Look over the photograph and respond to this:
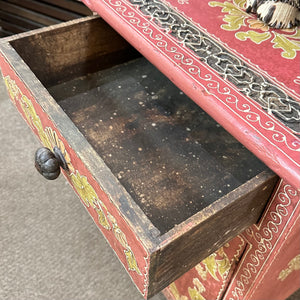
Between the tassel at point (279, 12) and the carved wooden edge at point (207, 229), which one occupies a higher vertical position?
the tassel at point (279, 12)

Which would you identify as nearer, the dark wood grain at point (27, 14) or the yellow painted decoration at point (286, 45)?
the yellow painted decoration at point (286, 45)

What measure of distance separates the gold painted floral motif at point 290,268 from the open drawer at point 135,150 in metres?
0.21

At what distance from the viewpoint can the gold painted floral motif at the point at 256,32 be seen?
2.29ft

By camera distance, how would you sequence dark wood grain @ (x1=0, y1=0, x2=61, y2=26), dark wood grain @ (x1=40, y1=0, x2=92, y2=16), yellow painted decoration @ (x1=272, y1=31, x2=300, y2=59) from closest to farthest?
1. yellow painted decoration @ (x1=272, y1=31, x2=300, y2=59)
2. dark wood grain @ (x1=40, y1=0, x2=92, y2=16)
3. dark wood grain @ (x1=0, y1=0, x2=61, y2=26)

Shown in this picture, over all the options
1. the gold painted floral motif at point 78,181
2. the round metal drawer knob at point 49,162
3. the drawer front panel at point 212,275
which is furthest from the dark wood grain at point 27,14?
the drawer front panel at point 212,275

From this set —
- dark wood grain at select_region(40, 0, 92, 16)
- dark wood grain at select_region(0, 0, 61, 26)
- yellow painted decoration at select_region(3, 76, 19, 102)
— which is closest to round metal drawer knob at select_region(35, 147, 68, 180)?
yellow painted decoration at select_region(3, 76, 19, 102)

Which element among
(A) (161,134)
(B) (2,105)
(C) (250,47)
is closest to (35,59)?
(A) (161,134)

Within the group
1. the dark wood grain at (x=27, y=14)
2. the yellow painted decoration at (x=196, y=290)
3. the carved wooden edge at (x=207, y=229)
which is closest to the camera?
the carved wooden edge at (x=207, y=229)

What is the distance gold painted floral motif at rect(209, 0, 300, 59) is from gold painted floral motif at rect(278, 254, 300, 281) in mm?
398

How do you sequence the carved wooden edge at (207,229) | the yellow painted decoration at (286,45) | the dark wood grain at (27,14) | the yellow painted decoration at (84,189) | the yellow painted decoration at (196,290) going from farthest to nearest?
the dark wood grain at (27,14), the yellow painted decoration at (196,290), the yellow painted decoration at (286,45), the yellow painted decoration at (84,189), the carved wooden edge at (207,229)

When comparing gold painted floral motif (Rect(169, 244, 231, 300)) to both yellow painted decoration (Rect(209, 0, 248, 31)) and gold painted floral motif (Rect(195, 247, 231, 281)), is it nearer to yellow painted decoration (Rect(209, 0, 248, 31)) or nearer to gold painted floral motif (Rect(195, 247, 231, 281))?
gold painted floral motif (Rect(195, 247, 231, 281))

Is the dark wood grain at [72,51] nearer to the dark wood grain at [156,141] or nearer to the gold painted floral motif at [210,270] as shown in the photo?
the dark wood grain at [156,141]

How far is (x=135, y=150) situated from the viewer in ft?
2.44

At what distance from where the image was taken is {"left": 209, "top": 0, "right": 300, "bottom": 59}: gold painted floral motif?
0.70 metres
